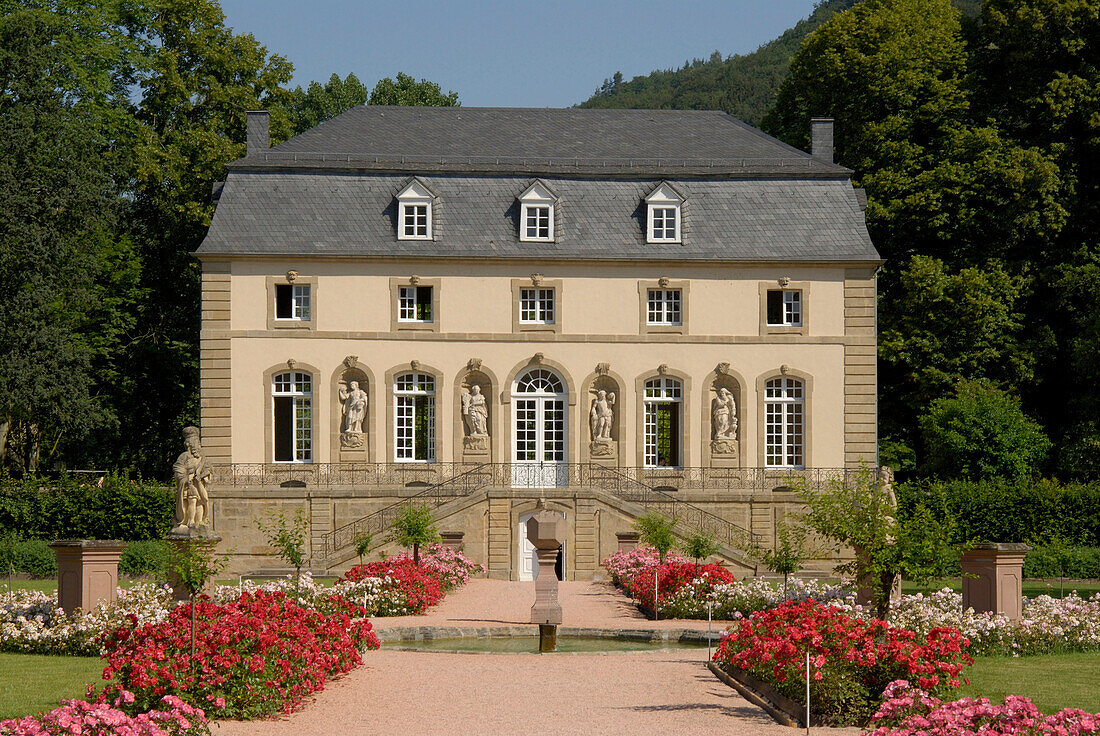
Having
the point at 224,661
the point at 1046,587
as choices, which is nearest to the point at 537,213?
the point at 1046,587

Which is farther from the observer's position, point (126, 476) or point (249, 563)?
point (126, 476)

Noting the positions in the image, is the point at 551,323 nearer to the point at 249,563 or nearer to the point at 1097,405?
the point at 249,563

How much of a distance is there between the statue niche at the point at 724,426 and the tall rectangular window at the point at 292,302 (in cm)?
1019

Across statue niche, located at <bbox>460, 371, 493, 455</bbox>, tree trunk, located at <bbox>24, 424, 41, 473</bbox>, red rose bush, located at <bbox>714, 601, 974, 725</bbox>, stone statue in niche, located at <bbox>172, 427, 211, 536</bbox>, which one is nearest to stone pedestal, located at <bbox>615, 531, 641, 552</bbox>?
statue niche, located at <bbox>460, 371, 493, 455</bbox>

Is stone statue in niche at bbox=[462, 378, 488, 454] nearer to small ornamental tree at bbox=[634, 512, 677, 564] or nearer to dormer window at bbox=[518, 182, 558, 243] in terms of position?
dormer window at bbox=[518, 182, 558, 243]

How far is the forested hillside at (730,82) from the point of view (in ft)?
292

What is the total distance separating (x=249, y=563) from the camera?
33.7 meters

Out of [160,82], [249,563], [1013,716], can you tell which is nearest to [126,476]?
[249,563]

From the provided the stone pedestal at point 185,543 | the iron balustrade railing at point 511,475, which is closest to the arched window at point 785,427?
the iron balustrade railing at point 511,475

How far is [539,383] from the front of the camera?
36.7 m

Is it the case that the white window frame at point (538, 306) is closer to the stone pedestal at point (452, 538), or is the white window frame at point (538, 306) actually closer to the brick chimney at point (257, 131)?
the stone pedestal at point (452, 538)

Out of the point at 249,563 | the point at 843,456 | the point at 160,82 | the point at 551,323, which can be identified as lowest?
the point at 249,563

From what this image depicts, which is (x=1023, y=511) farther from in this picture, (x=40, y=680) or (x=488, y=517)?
(x=40, y=680)

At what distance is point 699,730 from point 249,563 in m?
21.7
